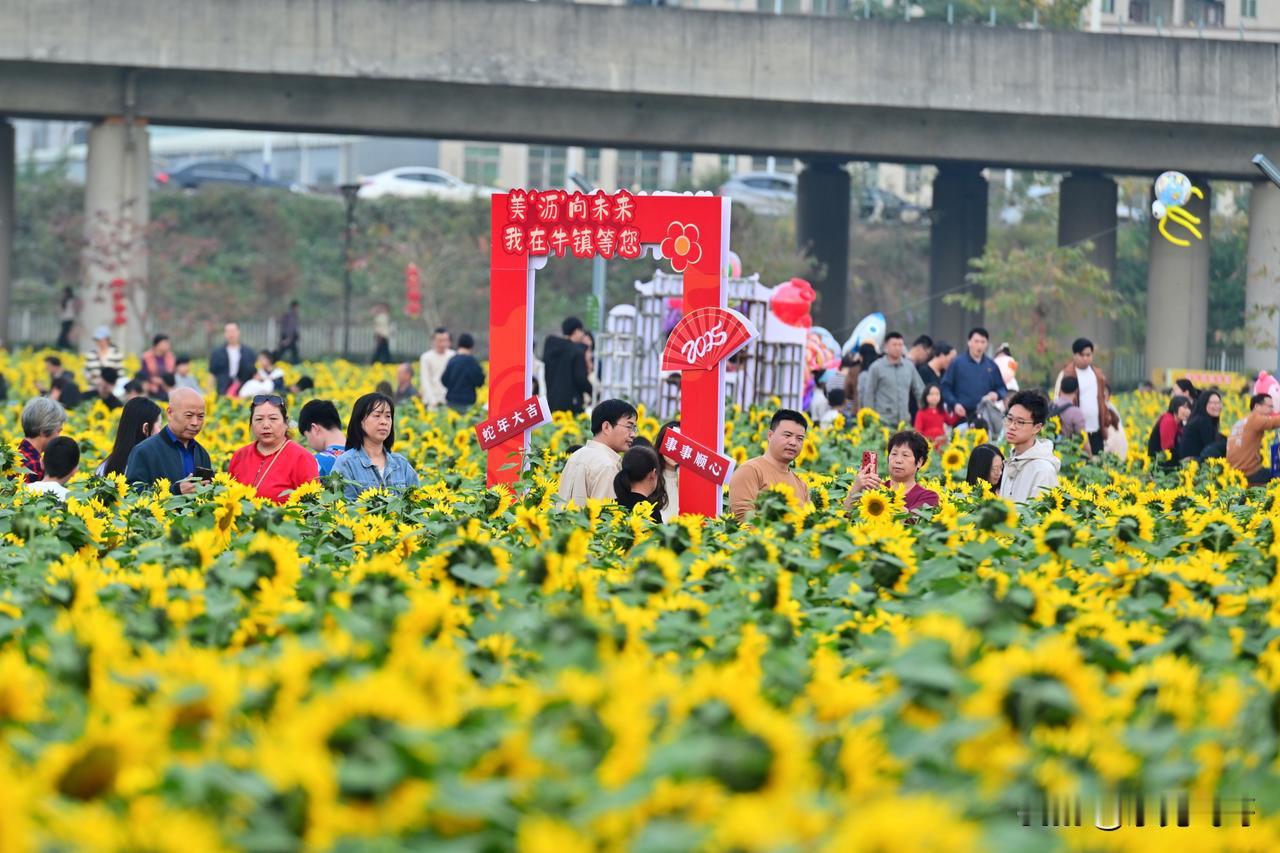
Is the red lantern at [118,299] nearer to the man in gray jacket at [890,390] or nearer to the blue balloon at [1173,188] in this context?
the blue balloon at [1173,188]

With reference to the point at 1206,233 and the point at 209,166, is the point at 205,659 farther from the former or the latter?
the point at 209,166

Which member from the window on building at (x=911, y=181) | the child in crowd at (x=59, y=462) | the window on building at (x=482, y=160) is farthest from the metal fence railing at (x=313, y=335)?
the child in crowd at (x=59, y=462)

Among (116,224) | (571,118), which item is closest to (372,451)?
(571,118)

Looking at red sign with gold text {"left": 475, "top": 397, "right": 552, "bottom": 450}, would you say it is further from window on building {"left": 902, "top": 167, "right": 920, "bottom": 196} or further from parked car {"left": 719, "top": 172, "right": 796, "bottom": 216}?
window on building {"left": 902, "top": 167, "right": 920, "bottom": 196}

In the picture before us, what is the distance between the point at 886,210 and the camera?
60.7 metres

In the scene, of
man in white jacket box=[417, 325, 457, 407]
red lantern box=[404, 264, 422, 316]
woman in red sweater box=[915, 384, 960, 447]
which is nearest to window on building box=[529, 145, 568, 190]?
red lantern box=[404, 264, 422, 316]

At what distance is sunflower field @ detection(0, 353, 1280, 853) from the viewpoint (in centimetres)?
326

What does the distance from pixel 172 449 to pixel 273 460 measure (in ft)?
2.00

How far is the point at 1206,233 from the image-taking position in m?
41.1

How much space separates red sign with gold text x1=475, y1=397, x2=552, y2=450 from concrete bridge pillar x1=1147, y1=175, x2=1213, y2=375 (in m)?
29.8

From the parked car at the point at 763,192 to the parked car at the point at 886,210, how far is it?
195 centimetres

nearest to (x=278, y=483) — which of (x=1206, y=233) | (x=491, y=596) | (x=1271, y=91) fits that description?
(x=491, y=596)

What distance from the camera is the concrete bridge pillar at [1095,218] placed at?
1636 inches

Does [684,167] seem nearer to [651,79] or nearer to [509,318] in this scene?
[651,79]
